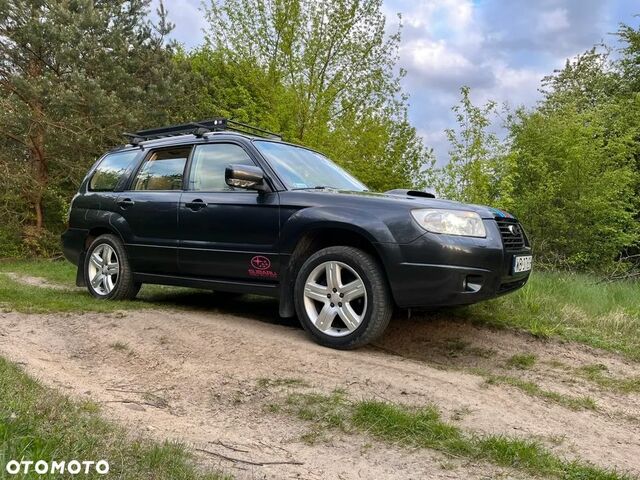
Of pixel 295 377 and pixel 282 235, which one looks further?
pixel 282 235

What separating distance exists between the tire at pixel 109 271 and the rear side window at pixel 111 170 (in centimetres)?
66

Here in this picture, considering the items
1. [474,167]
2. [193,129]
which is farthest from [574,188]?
[193,129]

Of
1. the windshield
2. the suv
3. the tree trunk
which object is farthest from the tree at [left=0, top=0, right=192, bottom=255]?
the windshield

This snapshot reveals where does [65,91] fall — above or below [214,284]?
above

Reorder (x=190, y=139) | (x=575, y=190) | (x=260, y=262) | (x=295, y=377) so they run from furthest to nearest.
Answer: (x=575, y=190) → (x=190, y=139) → (x=260, y=262) → (x=295, y=377)

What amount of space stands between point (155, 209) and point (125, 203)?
574 mm

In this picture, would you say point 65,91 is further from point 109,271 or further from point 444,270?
point 444,270

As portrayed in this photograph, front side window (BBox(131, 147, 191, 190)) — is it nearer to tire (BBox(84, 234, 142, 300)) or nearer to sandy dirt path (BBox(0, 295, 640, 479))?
tire (BBox(84, 234, 142, 300))

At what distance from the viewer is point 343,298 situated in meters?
4.45

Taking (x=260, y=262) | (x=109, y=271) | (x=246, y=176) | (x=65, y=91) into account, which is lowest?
(x=109, y=271)

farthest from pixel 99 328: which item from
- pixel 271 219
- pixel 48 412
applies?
pixel 48 412

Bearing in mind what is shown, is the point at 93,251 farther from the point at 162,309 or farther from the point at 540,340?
the point at 540,340

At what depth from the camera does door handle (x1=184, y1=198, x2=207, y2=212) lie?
215 inches

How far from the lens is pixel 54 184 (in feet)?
53.6
